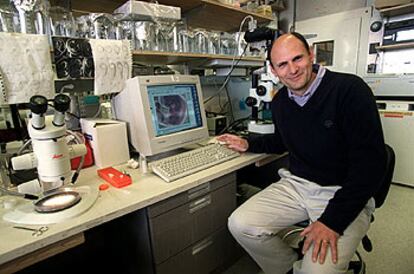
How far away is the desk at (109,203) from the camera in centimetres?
74

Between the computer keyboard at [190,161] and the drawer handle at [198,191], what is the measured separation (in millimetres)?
79

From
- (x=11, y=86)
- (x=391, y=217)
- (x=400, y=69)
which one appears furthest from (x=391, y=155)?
(x=400, y=69)

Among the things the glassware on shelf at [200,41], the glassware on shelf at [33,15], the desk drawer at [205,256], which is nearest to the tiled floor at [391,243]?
the desk drawer at [205,256]

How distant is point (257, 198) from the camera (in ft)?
4.58

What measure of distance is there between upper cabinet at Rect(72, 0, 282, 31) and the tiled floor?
5.59 ft

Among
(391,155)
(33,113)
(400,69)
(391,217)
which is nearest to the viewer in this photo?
(33,113)

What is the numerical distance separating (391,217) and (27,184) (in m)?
2.62

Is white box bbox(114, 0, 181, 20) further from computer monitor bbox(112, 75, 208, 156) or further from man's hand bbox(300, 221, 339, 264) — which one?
man's hand bbox(300, 221, 339, 264)

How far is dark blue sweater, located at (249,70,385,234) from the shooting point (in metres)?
1.09

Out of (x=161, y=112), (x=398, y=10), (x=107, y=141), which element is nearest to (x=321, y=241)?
(x=161, y=112)

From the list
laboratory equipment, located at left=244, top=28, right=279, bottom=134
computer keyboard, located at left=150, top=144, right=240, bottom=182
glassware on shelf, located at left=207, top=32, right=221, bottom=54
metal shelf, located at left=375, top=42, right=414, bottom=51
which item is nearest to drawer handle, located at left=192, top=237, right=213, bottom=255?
computer keyboard, located at left=150, top=144, right=240, bottom=182

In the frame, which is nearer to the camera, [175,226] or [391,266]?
[175,226]

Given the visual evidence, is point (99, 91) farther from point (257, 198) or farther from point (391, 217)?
point (391, 217)

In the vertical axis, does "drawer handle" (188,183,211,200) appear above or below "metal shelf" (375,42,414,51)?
below
